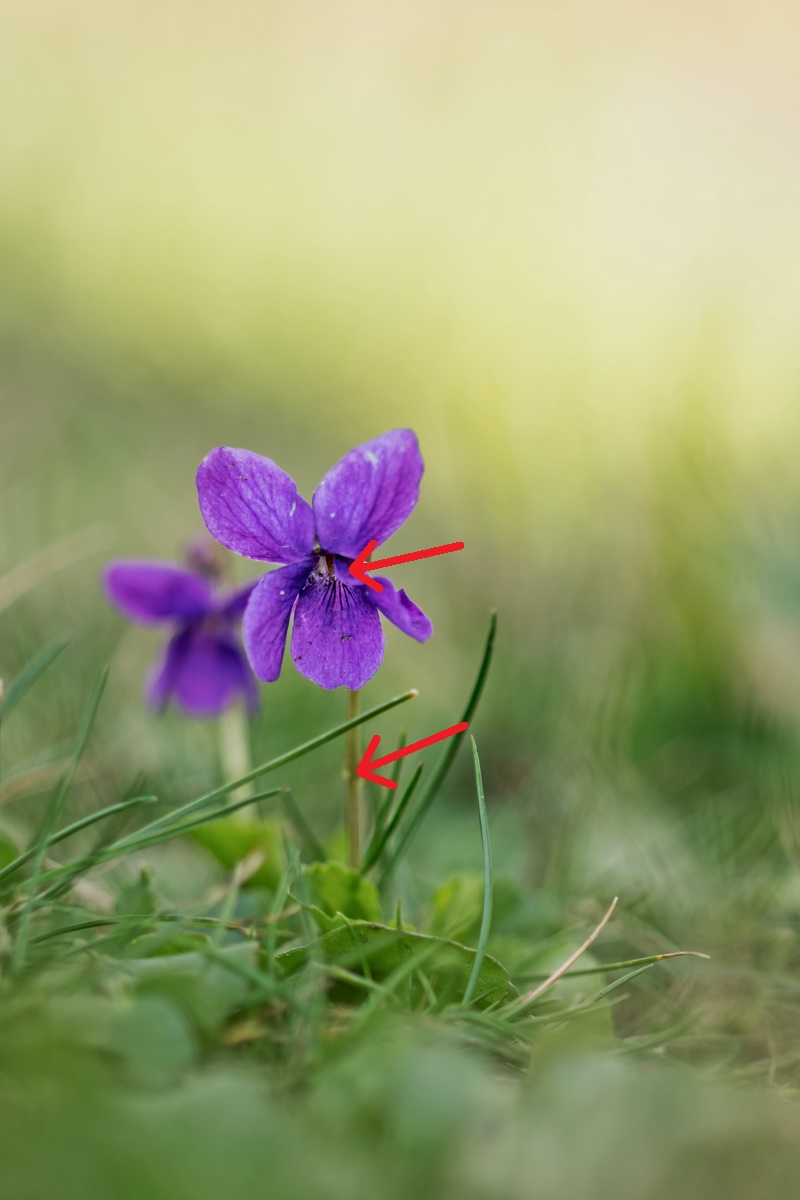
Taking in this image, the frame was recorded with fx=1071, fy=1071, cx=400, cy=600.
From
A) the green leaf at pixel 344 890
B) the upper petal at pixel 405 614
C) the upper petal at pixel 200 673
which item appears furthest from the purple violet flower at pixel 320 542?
the upper petal at pixel 200 673

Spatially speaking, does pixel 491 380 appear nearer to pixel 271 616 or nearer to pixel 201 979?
pixel 271 616

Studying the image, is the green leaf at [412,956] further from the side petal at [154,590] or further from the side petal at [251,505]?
the side petal at [154,590]

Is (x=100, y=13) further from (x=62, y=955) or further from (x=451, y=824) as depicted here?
(x=62, y=955)

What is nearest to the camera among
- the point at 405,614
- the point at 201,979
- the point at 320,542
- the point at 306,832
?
the point at 201,979

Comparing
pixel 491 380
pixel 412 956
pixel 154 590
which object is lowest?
pixel 412 956

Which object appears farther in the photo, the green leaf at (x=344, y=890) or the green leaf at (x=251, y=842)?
the green leaf at (x=251, y=842)

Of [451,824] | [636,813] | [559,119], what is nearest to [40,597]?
[451,824]

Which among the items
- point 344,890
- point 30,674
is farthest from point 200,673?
point 344,890
